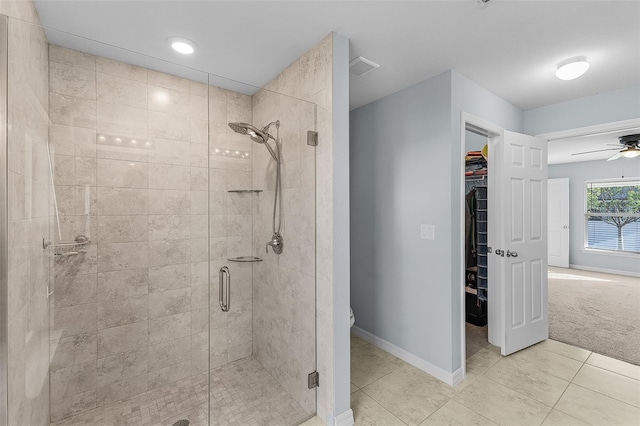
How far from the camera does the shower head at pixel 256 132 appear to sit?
1.70m

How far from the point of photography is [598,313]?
3721 millimetres

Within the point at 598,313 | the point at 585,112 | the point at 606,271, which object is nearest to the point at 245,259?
the point at 585,112

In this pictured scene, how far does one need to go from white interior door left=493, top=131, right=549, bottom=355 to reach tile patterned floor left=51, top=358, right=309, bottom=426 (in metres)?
2.16

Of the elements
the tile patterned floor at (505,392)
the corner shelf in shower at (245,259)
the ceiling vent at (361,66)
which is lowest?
the tile patterned floor at (505,392)

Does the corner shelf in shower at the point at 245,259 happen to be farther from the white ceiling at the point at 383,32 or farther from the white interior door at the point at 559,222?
the white interior door at the point at 559,222

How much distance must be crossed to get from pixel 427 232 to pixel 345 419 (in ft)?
4.98

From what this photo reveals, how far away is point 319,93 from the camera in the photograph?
189 cm

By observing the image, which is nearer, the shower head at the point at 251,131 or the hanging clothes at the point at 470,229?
the shower head at the point at 251,131

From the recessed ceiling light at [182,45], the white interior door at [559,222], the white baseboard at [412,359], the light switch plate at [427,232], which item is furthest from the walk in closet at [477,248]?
the white interior door at [559,222]

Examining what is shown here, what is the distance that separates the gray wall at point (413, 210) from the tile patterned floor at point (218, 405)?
1.24 meters

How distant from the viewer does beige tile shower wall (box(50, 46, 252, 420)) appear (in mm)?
1407

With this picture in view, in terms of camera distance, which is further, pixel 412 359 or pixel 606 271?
pixel 606 271

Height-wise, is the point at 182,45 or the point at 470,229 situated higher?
the point at 182,45

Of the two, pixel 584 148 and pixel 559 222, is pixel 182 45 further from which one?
pixel 559 222
